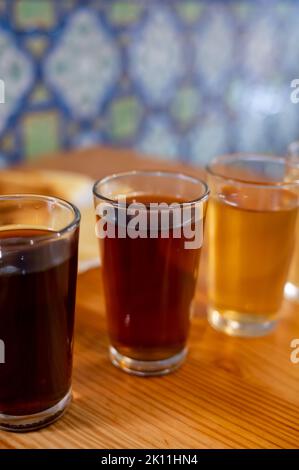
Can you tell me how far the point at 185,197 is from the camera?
701mm

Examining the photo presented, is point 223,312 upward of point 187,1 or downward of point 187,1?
downward

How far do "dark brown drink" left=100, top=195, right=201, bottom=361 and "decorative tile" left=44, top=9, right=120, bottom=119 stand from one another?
111 cm

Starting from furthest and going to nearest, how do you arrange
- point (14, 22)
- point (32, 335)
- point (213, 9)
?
point (213, 9), point (14, 22), point (32, 335)

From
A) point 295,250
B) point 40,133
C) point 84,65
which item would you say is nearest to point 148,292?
point 295,250

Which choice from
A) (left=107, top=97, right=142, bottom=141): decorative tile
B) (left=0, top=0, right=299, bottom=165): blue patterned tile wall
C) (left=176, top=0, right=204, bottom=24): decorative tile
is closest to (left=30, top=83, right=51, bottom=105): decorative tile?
(left=0, top=0, right=299, bottom=165): blue patterned tile wall

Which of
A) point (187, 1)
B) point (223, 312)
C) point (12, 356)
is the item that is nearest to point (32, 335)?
Answer: point (12, 356)

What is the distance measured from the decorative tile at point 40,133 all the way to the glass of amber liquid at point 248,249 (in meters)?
1.00

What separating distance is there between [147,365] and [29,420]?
0.15 meters

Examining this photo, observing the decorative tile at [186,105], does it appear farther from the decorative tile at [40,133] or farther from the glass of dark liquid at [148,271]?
the glass of dark liquid at [148,271]

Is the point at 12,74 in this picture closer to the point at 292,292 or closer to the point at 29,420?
the point at 292,292

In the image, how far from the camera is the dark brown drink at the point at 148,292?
618 mm

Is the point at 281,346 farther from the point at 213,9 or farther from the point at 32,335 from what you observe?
the point at 213,9

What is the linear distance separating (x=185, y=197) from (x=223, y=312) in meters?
0.16

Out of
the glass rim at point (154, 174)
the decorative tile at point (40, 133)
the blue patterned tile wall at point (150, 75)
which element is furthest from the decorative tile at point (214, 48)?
the glass rim at point (154, 174)
